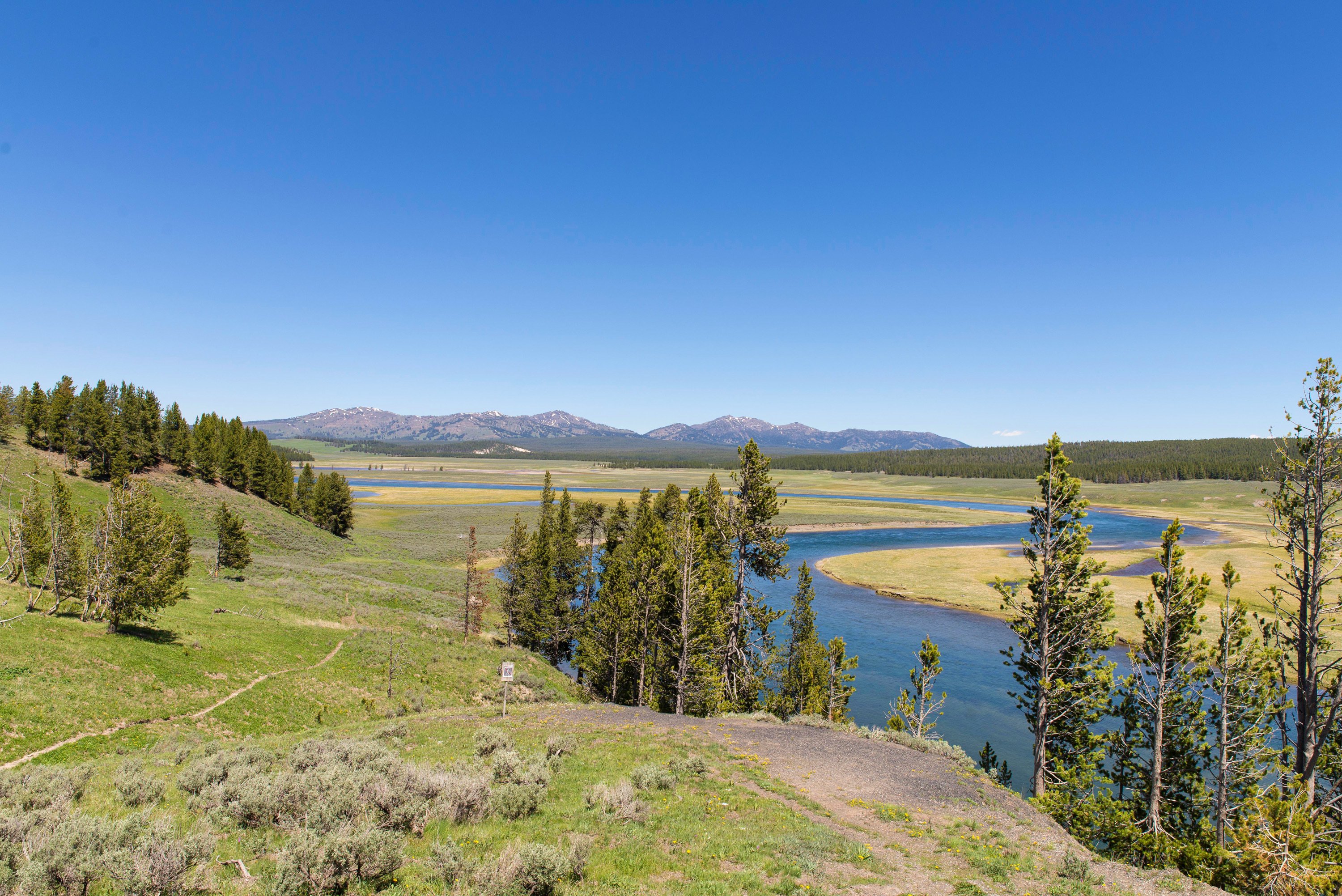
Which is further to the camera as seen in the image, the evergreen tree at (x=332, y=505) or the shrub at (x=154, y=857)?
the evergreen tree at (x=332, y=505)

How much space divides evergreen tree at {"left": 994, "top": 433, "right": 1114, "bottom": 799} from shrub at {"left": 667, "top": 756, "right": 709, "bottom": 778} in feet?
43.0

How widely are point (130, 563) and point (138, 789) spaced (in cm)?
2283

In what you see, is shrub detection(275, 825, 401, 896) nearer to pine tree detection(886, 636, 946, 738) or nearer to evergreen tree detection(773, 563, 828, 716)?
pine tree detection(886, 636, 946, 738)

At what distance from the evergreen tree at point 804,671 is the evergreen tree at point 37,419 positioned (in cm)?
9138

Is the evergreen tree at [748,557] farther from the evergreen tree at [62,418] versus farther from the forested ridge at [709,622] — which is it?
the evergreen tree at [62,418]

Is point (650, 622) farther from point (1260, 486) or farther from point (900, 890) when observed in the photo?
point (1260, 486)

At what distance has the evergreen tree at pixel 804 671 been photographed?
3341 centimetres

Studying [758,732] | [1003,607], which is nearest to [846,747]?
[758,732]

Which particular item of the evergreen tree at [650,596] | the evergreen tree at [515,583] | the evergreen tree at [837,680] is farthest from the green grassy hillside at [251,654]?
the evergreen tree at [837,680]

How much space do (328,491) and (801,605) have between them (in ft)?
251


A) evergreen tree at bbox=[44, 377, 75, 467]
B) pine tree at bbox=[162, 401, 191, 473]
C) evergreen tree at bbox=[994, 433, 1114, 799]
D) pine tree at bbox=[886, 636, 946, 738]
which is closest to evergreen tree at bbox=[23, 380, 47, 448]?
evergreen tree at bbox=[44, 377, 75, 467]

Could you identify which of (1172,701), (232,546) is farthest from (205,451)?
(1172,701)

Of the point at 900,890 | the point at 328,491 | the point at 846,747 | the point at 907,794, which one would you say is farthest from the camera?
the point at 328,491

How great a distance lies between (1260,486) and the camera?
15375cm
